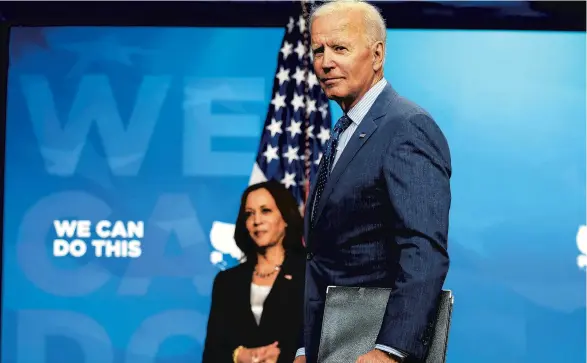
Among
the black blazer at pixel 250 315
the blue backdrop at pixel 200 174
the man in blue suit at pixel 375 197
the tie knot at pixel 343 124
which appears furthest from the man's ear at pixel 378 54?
the blue backdrop at pixel 200 174

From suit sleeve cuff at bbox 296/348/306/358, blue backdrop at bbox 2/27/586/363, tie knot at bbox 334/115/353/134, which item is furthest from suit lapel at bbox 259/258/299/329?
tie knot at bbox 334/115/353/134

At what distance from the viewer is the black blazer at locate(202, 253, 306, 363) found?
3930 mm

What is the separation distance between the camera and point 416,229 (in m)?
1.35

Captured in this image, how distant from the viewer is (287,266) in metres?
4.03

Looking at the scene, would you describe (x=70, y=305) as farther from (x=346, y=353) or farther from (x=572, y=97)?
(x=346, y=353)

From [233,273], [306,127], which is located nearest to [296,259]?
[233,273]

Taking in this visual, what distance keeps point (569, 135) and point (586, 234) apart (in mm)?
530

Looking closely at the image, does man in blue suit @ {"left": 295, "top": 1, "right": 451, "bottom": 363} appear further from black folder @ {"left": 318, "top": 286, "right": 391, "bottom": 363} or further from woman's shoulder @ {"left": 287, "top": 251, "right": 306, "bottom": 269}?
woman's shoulder @ {"left": 287, "top": 251, "right": 306, "bottom": 269}

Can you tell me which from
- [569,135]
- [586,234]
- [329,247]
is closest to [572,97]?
[569,135]

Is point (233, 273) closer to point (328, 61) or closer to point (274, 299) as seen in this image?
point (274, 299)

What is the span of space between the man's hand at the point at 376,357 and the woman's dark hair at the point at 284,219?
2725 millimetres

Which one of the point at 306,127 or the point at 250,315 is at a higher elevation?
the point at 306,127

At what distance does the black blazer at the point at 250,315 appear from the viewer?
3.93m

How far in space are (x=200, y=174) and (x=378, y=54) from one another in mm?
2968
